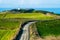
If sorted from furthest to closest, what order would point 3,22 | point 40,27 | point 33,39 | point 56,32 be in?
point 3,22, point 40,27, point 56,32, point 33,39

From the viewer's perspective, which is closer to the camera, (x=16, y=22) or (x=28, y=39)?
(x=28, y=39)

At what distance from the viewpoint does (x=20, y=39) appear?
37.0 metres

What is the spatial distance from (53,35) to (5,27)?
60.2 ft

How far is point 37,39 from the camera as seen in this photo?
3634 centimetres

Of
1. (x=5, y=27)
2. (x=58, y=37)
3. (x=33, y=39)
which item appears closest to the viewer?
(x=33, y=39)

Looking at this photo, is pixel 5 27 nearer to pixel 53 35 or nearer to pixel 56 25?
pixel 56 25

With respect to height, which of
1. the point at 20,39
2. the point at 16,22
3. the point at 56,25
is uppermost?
the point at 20,39

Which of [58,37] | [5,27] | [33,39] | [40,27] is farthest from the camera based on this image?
[5,27]

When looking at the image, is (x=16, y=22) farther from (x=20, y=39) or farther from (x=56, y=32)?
(x=20, y=39)

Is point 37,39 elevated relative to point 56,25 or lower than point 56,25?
elevated

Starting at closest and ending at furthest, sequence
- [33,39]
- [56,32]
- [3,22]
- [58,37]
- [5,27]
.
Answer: [33,39]
[58,37]
[56,32]
[5,27]
[3,22]

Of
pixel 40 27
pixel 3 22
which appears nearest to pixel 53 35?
pixel 40 27

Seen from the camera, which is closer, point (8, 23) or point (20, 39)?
point (20, 39)

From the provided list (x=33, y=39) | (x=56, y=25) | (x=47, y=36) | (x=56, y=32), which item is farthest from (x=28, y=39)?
(x=56, y=25)
